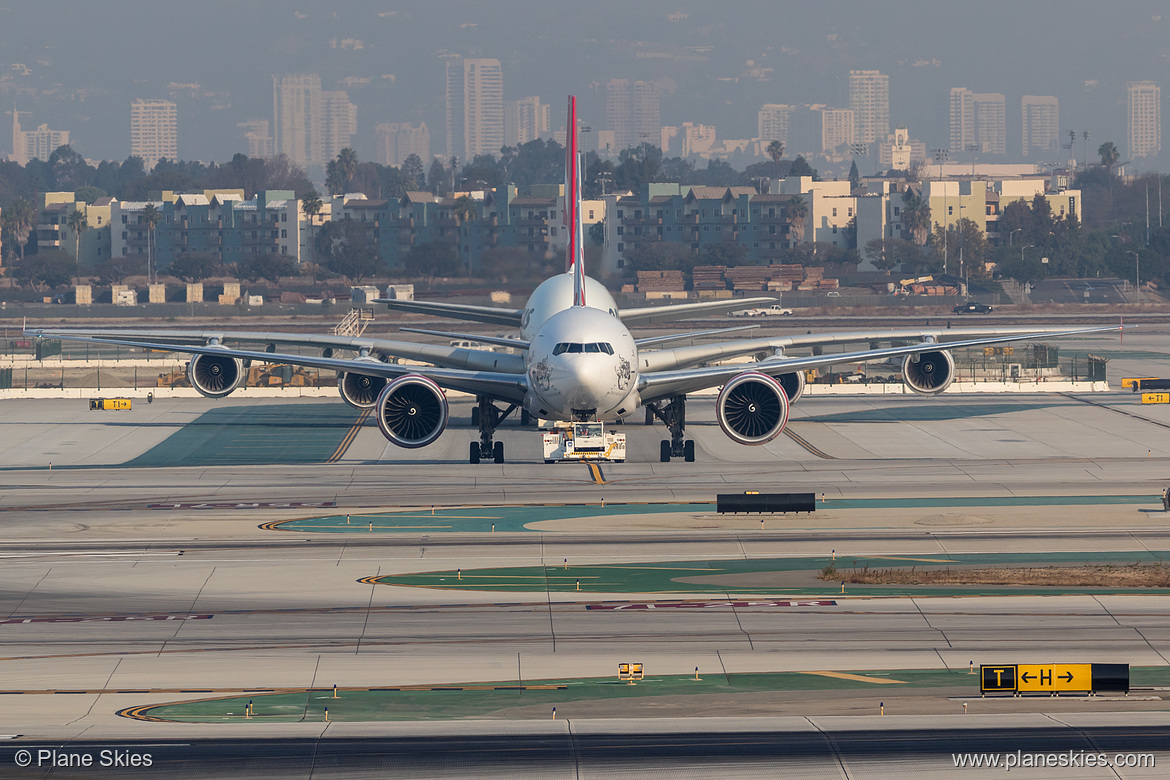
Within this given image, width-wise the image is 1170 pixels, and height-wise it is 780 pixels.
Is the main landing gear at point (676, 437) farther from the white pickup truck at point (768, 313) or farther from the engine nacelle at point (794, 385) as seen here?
the white pickup truck at point (768, 313)

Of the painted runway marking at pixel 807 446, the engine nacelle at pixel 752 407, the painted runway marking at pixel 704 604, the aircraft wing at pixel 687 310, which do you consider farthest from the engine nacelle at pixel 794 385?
the painted runway marking at pixel 704 604

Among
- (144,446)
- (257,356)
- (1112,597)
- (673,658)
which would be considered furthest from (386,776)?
(144,446)

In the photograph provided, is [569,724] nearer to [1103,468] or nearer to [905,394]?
[1103,468]

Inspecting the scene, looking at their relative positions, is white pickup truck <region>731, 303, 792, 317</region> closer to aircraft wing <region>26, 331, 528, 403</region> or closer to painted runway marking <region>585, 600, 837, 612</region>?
aircraft wing <region>26, 331, 528, 403</region>

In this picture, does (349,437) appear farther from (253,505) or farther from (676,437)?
(253,505)

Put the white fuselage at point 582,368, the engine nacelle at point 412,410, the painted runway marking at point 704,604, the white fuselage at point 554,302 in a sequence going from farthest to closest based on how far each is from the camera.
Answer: the white fuselage at point 554,302 < the engine nacelle at point 412,410 < the white fuselage at point 582,368 < the painted runway marking at point 704,604

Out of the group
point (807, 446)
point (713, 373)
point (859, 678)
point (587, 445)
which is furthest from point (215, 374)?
point (859, 678)

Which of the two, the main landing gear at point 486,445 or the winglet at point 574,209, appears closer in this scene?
the winglet at point 574,209
